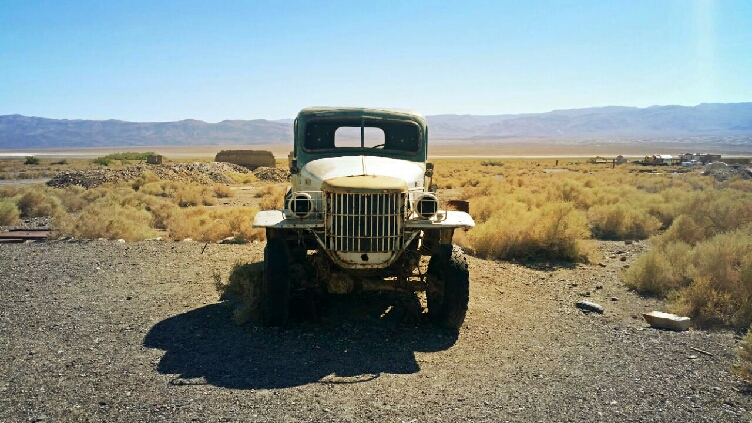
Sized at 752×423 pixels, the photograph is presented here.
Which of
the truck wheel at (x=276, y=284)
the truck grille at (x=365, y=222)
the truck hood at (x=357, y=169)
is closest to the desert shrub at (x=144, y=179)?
the truck hood at (x=357, y=169)

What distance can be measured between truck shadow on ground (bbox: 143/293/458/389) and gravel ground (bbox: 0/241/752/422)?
0.02 m

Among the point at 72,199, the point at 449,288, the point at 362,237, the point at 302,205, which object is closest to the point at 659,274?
the point at 449,288

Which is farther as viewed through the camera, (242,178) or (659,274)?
(242,178)

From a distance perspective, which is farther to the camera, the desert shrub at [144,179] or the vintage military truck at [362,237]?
the desert shrub at [144,179]

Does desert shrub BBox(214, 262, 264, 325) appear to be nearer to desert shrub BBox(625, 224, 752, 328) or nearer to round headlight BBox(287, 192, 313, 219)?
round headlight BBox(287, 192, 313, 219)

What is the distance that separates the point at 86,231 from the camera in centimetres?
1451

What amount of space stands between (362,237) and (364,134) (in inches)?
105

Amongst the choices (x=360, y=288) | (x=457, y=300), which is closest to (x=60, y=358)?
(x=360, y=288)

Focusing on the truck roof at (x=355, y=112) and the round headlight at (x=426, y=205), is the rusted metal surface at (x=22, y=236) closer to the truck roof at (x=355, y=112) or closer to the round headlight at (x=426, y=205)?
the truck roof at (x=355, y=112)

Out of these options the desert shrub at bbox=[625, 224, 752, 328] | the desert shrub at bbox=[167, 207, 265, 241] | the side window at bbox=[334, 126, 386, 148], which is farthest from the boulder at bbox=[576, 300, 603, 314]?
the desert shrub at bbox=[167, 207, 265, 241]

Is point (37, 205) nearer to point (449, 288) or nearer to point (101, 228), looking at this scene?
point (101, 228)

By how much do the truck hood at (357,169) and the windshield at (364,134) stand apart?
0.47 metres

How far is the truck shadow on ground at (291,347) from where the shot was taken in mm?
6027

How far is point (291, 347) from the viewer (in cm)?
690
